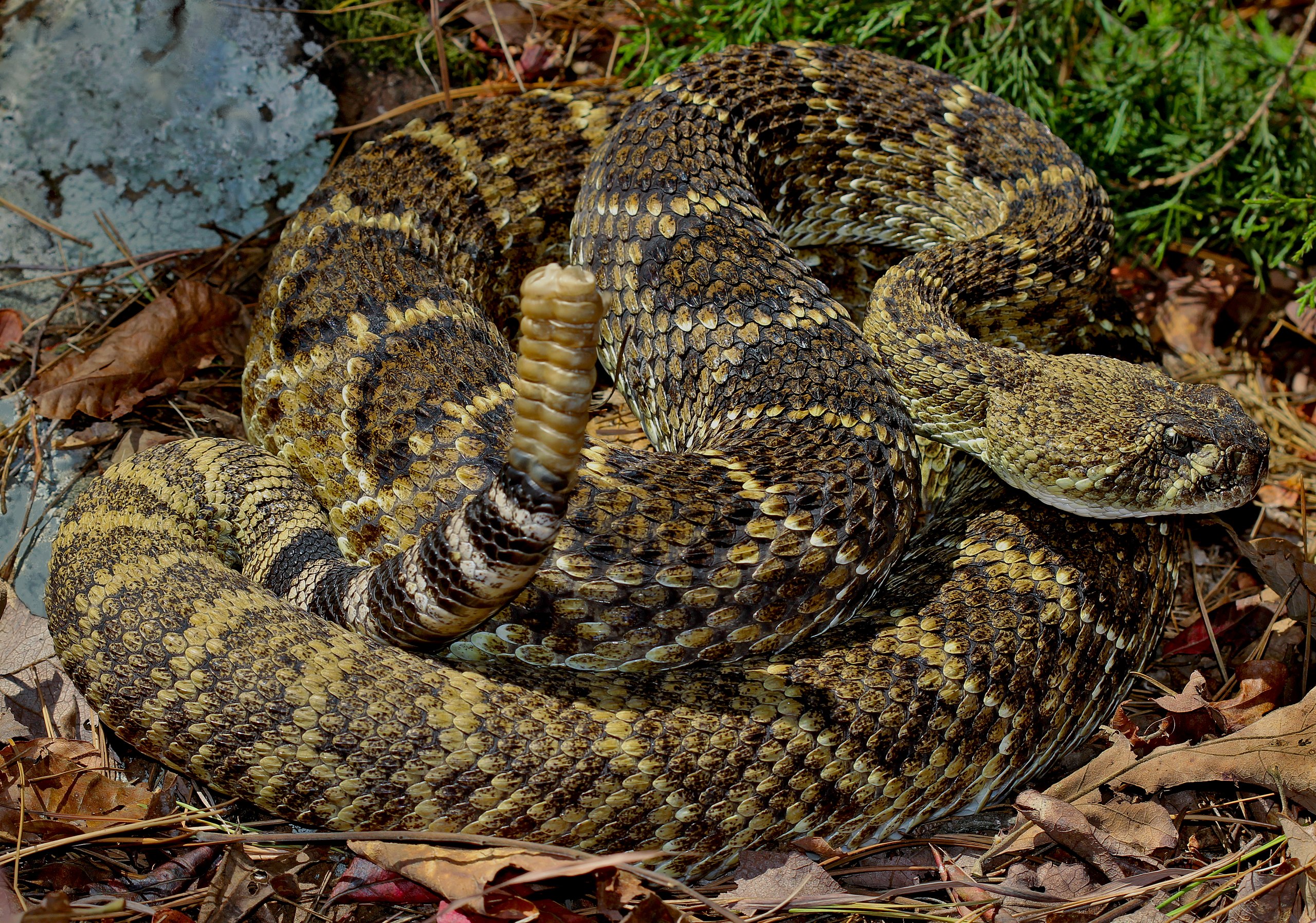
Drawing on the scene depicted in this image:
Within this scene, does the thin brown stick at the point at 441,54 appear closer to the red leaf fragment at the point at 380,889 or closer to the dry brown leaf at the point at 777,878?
the red leaf fragment at the point at 380,889

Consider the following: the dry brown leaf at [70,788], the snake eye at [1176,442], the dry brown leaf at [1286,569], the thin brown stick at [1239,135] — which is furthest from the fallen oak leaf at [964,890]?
the thin brown stick at [1239,135]

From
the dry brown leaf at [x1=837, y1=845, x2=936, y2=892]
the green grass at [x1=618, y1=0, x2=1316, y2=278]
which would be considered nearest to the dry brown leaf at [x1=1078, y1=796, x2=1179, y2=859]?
the dry brown leaf at [x1=837, y1=845, x2=936, y2=892]

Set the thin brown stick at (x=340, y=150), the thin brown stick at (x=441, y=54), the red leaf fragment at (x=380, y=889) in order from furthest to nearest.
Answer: the thin brown stick at (x=441, y=54)
the thin brown stick at (x=340, y=150)
the red leaf fragment at (x=380, y=889)

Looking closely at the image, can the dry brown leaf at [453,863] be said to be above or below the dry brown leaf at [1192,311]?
Result: below

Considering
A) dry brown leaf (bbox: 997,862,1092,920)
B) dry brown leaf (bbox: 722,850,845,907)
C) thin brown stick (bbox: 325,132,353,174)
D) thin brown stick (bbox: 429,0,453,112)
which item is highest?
thin brown stick (bbox: 429,0,453,112)

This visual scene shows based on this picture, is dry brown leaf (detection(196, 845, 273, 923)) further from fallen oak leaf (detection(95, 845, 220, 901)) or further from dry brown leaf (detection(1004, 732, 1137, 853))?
dry brown leaf (detection(1004, 732, 1137, 853))

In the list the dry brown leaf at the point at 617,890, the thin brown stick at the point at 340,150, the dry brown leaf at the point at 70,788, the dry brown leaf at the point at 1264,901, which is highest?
the thin brown stick at the point at 340,150

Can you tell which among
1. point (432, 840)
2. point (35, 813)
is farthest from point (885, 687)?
point (35, 813)
